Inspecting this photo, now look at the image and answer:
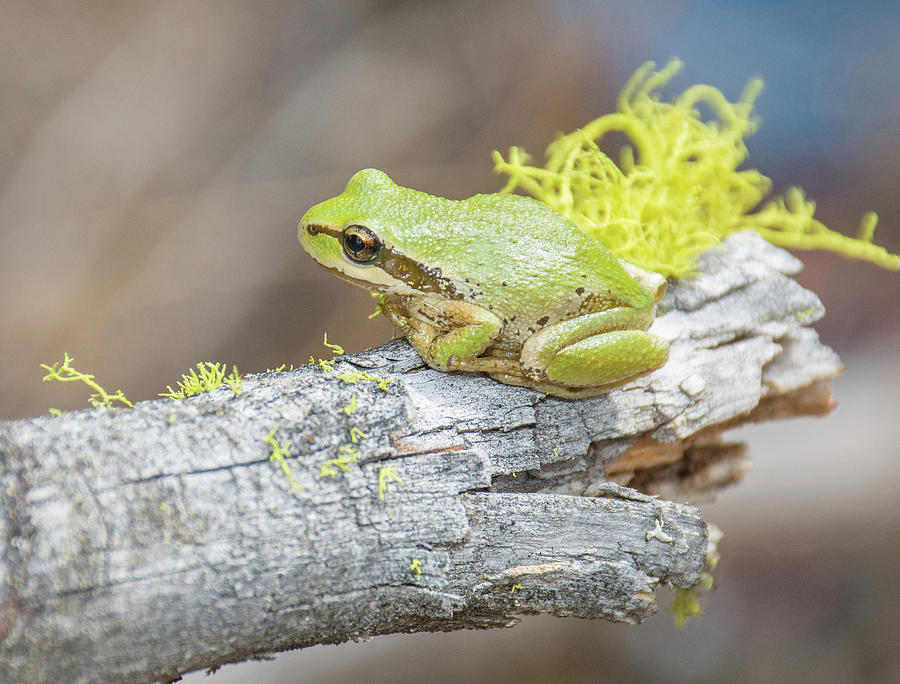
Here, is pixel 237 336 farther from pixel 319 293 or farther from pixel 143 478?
pixel 143 478

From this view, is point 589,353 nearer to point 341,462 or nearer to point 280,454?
point 341,462

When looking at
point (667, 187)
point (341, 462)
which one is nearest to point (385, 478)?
point (341, 462)

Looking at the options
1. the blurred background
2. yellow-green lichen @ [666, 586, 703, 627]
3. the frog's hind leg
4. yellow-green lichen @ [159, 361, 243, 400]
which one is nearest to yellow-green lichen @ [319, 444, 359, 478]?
yellow-green lichen @ [159, 361, 243, 400]

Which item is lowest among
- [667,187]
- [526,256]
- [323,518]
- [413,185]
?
[323,518]

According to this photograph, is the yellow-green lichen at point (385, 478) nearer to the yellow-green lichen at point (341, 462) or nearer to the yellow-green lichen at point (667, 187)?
the yellow-green lichen at point (341, 462)

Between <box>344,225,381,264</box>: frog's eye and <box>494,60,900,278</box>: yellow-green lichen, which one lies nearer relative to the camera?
<box>344,225,381,264</box>: frog's eye

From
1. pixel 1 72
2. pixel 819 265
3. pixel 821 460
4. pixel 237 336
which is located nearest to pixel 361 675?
pixel 237 336

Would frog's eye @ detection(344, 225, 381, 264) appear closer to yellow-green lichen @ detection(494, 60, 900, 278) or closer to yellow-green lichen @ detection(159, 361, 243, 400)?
yellow-green lichen @ detection(159, 361, 243, 400)
